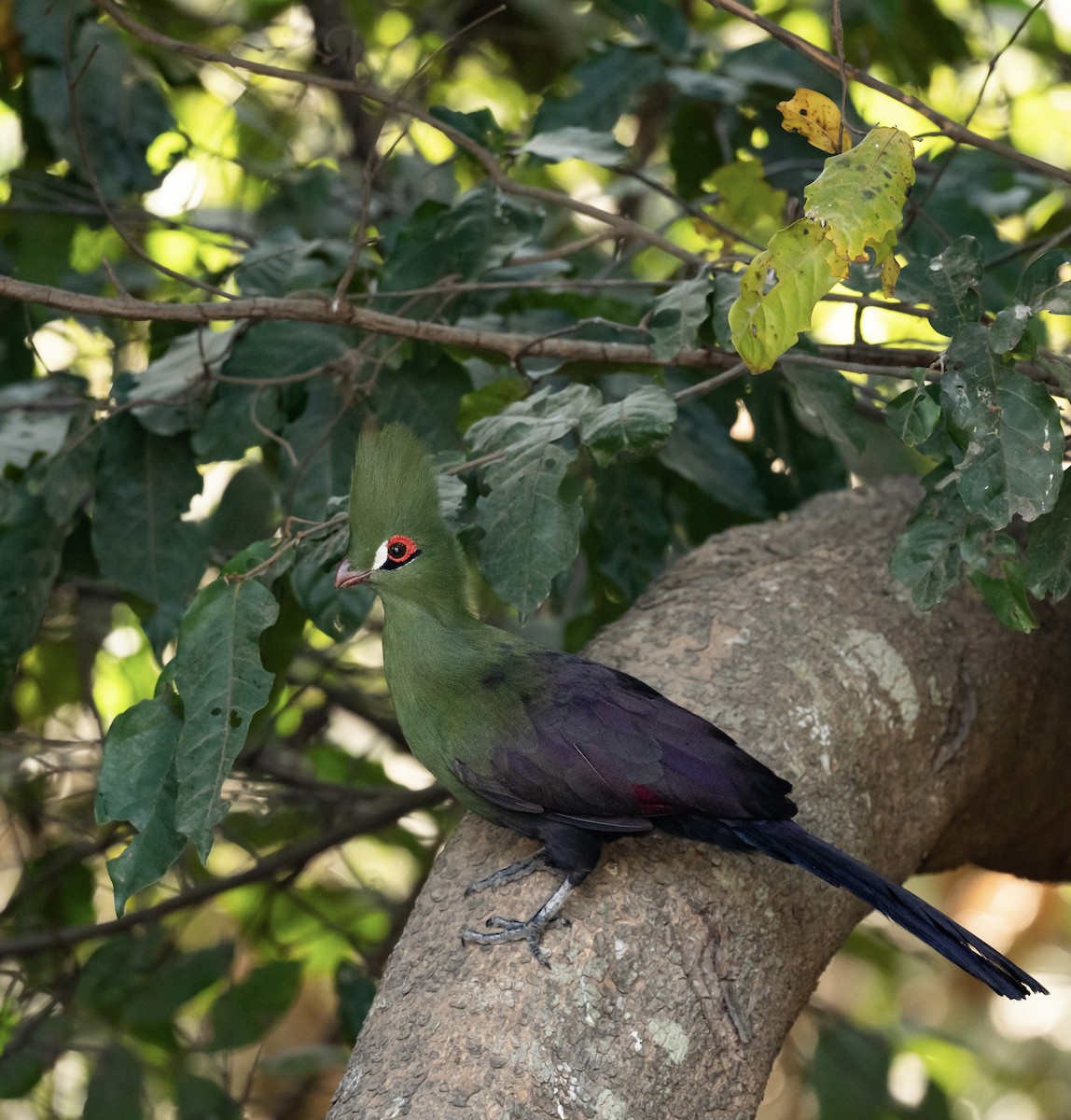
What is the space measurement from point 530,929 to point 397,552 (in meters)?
0.68

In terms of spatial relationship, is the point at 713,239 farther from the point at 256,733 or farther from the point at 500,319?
the point at 256,733

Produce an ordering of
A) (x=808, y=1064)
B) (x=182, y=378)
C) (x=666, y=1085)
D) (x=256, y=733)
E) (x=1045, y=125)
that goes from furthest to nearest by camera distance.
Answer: (x=1045, y=125) < (x=808, y=1064) < (x=256, y=733) < (x=182, y=378) < (x=666, y=1085)

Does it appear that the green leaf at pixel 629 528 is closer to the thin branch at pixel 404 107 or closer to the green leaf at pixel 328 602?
the thin branch at pixel 404 107

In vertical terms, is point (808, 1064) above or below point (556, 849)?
below

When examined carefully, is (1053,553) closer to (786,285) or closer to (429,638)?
(786,285)

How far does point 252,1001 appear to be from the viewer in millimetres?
3279

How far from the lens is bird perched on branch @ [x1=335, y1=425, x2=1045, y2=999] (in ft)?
6.40

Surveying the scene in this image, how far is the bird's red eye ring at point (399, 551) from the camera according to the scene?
6.99 ft

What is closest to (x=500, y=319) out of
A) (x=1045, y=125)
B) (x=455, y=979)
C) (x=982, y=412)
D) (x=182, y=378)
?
(x=182, y=378)

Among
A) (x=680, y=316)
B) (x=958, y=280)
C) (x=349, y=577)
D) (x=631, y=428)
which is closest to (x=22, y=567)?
(x=349, y=577)

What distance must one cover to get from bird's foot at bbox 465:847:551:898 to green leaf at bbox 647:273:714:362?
0.91 metres

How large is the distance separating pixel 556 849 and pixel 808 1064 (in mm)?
2518

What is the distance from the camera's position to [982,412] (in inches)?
75.1

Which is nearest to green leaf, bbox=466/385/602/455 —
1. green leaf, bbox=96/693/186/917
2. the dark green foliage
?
green leaf, bbox=96/693/186/917
